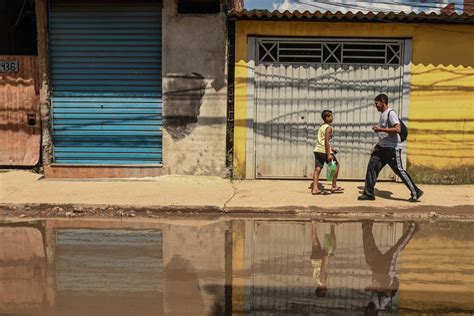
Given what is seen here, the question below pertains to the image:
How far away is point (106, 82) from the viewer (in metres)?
9.76

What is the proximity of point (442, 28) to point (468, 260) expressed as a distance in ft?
17.2

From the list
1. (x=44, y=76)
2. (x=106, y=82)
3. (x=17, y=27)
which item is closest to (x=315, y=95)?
(x=106, y=82)

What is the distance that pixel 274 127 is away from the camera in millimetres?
9609

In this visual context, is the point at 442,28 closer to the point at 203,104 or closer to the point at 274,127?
the point at 274,127

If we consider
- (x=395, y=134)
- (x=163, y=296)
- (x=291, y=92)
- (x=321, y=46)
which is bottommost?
(x=163, y=296)

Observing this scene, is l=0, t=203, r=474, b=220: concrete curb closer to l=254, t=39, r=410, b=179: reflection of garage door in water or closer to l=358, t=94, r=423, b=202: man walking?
l=358, t=94, r=423, b=202: man walking

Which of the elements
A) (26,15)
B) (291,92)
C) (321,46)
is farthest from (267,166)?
(26,15)

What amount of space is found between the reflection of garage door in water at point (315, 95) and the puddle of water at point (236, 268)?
2621 mm

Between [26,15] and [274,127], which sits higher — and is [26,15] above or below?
above

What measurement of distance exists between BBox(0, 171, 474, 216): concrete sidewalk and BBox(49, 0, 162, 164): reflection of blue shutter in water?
0.73 meters

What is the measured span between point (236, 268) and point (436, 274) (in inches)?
76.3

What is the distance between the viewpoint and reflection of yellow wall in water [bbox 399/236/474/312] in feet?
14.3

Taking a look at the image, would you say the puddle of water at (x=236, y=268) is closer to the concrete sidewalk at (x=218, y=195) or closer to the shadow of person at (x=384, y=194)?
the concrete sidewalk at (x=218, y=195)

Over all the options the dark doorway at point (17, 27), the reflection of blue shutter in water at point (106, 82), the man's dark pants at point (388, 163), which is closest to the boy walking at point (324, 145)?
the man's dark pants at point (388, 163)
